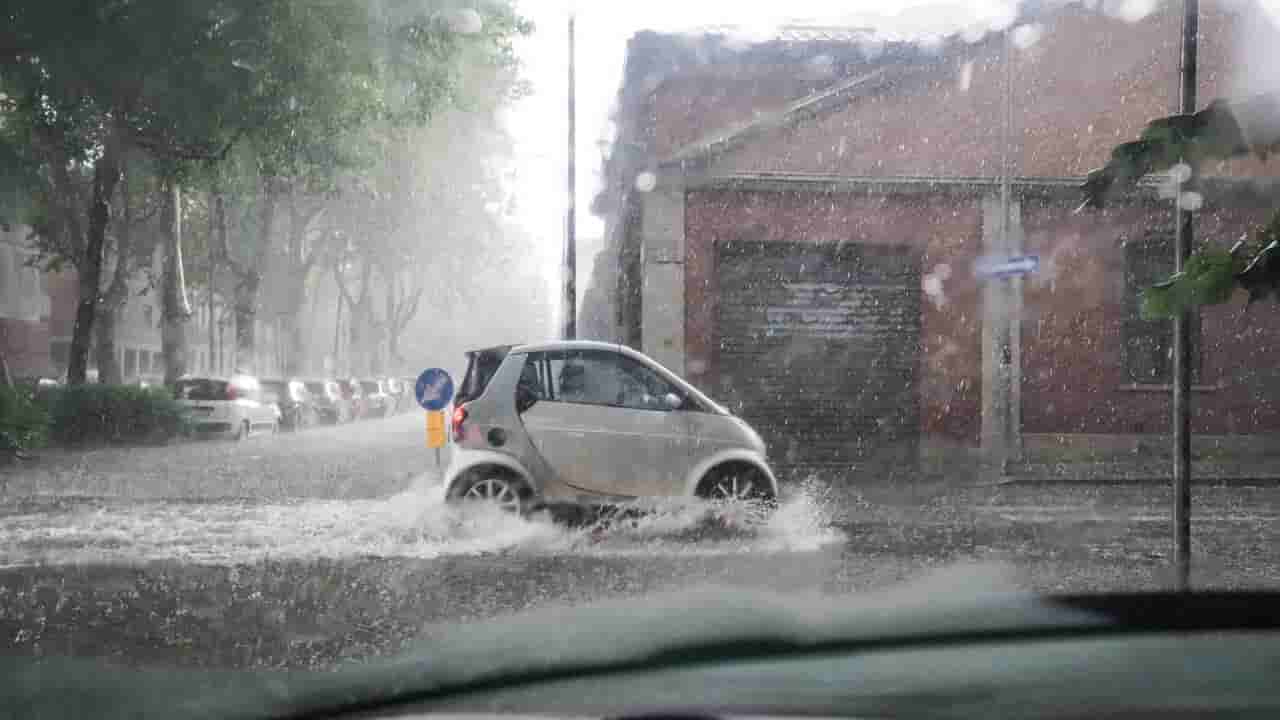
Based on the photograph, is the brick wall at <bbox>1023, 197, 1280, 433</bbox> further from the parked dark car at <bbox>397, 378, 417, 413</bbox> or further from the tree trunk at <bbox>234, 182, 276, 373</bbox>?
the parked dark car at <bbox>397, 378, 417, 413</bbox>

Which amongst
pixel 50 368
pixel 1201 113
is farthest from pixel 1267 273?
pixel 50 368

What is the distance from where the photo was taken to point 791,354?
1803 centimetres

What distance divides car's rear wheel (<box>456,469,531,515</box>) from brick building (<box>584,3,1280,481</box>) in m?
8.67

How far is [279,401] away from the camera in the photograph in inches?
1222

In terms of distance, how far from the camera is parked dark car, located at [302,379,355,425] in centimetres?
3353

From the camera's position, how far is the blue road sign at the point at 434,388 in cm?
1152

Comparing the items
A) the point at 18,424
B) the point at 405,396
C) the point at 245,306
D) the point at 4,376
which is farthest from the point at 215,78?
the point at 405,396

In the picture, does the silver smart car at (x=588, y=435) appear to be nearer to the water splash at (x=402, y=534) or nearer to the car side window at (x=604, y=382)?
the car side window at (x=604, y=382)

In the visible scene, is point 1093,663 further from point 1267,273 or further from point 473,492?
point 473,492

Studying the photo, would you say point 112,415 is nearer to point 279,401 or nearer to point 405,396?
point 279,401

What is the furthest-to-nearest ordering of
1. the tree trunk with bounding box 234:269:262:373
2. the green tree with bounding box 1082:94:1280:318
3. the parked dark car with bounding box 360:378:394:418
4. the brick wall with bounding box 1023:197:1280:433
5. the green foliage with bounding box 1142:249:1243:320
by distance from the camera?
1. the parked dark car with bounding box 360:378:394:418
2. the tree trunk with bounding box 234:269:262:373
3. the brick wall with bounding box 1023:197:1280:433
4. the green foliage with bounding box 1142:249:1243:320
5. the green tree with bounding box 1082:94:1280:318

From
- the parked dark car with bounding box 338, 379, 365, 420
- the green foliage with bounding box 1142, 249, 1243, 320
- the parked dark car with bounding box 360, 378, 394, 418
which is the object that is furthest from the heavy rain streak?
the parked dark car with bounding box 360, 378, 394, 418

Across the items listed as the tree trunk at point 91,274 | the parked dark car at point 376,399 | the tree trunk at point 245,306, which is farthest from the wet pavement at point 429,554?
A: the parked dark car at point 376,399

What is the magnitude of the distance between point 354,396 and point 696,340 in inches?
844
